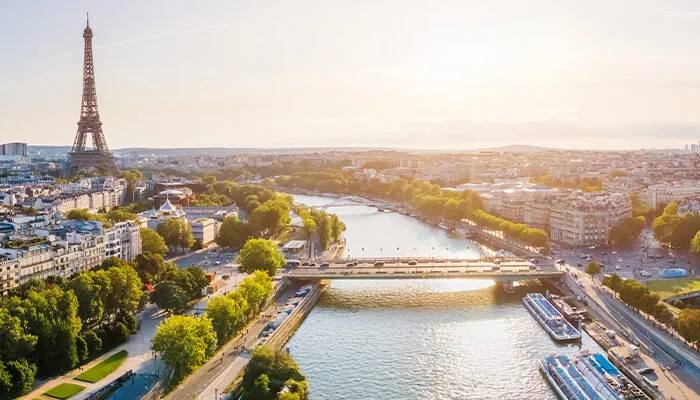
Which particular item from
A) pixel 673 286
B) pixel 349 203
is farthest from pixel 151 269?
pixel 349 203

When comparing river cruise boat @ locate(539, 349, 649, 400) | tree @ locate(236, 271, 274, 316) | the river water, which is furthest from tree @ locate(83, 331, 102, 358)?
river cruise boat @ locate(539, 349, 649, 400)

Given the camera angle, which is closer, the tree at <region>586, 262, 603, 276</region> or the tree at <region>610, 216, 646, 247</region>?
the tree at <region>586, 262, 603, 276</region>

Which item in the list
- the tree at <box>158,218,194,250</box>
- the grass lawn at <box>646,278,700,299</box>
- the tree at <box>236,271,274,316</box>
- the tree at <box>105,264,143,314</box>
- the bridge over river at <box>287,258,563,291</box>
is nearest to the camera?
the tree at <box>105,264,143,314</box>

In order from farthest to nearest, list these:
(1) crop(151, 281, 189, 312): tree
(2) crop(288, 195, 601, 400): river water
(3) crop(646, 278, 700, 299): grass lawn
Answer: (3) crop(646, 278, 700, 299): grass lawn < (1) crop(151, 281, 189, 312): tree < (2) crop(288, 195, 601, 400): river water

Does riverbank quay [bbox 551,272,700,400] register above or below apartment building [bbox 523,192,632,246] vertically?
below

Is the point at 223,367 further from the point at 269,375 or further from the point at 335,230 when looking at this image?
the point at 335,230

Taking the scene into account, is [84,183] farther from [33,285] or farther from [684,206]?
[684,206]

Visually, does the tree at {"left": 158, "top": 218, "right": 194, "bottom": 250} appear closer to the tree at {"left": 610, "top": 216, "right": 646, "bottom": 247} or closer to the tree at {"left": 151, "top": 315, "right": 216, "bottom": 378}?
the tree at {"left": 151, "top": 315, "right": 216, "bottom": 378}

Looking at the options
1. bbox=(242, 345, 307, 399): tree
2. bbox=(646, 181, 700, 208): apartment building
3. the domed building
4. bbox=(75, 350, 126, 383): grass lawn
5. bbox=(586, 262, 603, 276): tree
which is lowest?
bbox=(75, 350, 126, 383): grass lawn
